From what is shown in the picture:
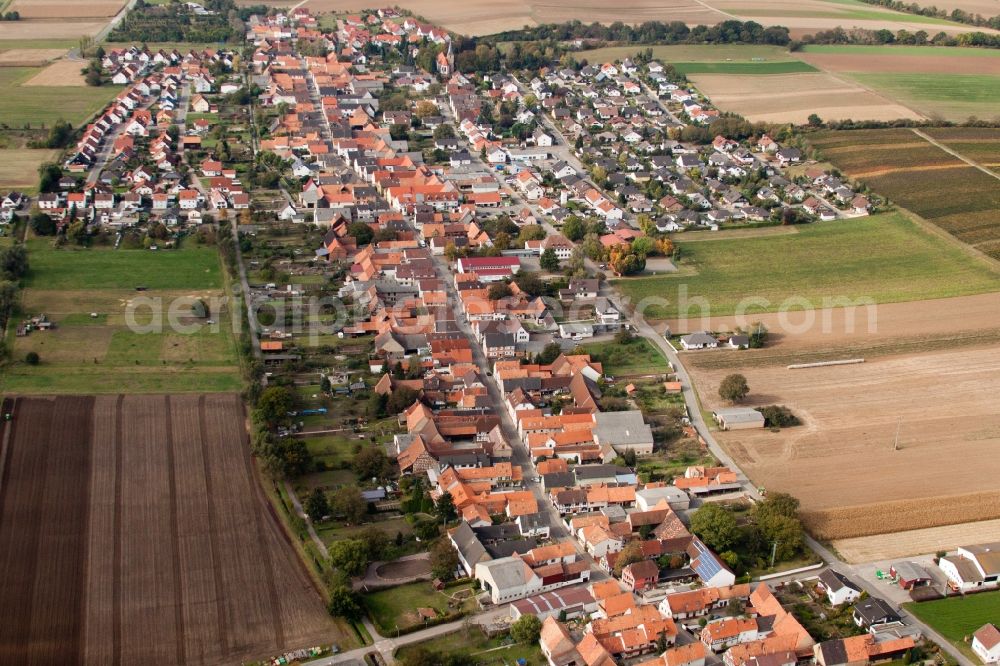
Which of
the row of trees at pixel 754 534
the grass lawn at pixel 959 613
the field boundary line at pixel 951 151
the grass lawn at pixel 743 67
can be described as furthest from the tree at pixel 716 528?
the grass lawn at pixel 743 67

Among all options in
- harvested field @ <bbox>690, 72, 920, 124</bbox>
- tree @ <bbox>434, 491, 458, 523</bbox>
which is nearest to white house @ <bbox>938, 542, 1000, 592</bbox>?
tree @ <bbox>434, 491, 458, 523</bbox>

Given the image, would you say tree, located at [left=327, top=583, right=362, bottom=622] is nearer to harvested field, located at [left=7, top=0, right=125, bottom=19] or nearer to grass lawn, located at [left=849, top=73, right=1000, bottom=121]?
grass lawn, located at [left=849, top=73, right=1000, bottom=121]

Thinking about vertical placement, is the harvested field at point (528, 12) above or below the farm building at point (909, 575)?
above

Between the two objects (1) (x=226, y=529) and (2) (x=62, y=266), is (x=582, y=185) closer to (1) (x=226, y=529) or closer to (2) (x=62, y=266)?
(2) (x=62, y=266)

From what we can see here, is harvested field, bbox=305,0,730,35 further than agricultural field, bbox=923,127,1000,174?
Yes

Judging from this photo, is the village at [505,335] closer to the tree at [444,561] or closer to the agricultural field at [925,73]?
the tree at [444,561]

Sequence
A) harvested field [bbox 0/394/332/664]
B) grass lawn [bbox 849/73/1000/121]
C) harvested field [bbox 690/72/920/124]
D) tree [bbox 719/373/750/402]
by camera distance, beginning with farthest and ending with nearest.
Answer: grass lawn [bbox 849/73/1000/121] < harvested field [bbox 690/72/920/124] < tree [bbox 719/373/750/402] < harvested field [bbox 0/394/332/664]

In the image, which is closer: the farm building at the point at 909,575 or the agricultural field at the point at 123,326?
the farm building at the point at 909,575

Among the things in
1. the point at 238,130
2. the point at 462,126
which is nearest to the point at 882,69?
the point at 462,126
